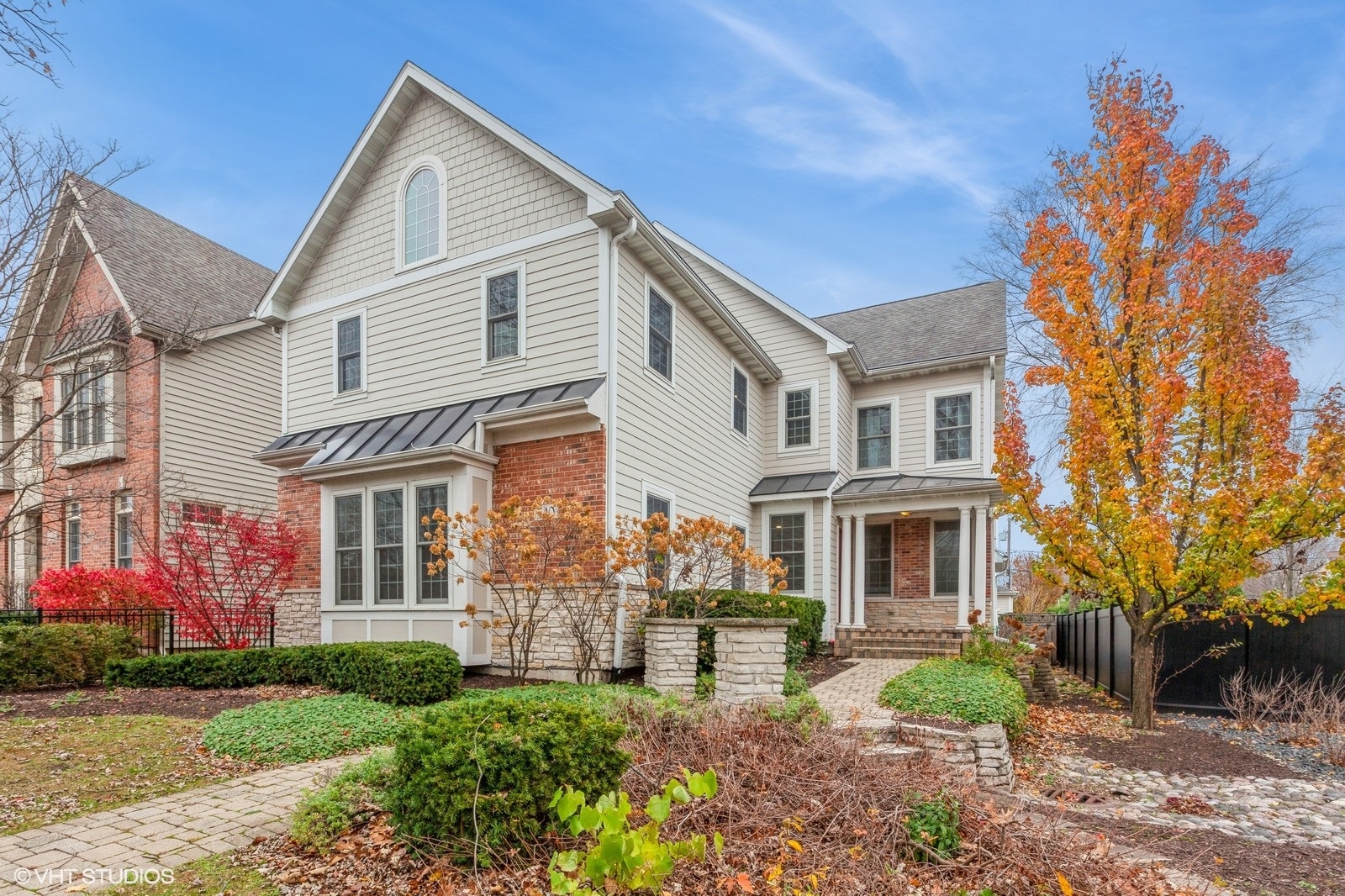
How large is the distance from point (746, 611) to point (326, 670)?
5534 millimetres

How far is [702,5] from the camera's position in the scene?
9.11 m

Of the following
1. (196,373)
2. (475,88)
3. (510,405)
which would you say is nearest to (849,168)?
(475,88)

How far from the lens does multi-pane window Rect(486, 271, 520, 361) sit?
11.3 metres

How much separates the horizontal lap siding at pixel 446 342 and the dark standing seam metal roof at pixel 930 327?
8651 mm

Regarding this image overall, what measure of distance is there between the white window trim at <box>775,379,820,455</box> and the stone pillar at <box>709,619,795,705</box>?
28.2ft

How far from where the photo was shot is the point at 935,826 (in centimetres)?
418

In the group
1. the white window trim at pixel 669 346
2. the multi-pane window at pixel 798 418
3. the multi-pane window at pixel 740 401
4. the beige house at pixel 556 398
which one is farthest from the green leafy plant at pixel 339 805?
the multi-pane window at pixel 798 418

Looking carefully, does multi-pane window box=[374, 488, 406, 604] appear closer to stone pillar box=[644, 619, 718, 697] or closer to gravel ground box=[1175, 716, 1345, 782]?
stone pillar box=[644, 619, 718, 697]

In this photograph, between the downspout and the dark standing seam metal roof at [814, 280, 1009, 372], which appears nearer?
the downspout

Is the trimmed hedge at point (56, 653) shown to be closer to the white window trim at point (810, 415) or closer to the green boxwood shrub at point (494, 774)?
the green boxwood shrub at point (494, 774)

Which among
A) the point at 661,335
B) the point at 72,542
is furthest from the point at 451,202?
the point at 72,542

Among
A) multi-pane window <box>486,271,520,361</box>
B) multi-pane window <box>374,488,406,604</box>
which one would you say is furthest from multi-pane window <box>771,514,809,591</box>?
multi-pane window <box>374,488,406,604</box>

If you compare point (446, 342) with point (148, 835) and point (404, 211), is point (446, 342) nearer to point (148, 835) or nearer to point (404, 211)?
point (404, 211)

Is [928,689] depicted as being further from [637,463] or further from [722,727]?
[637,463]
